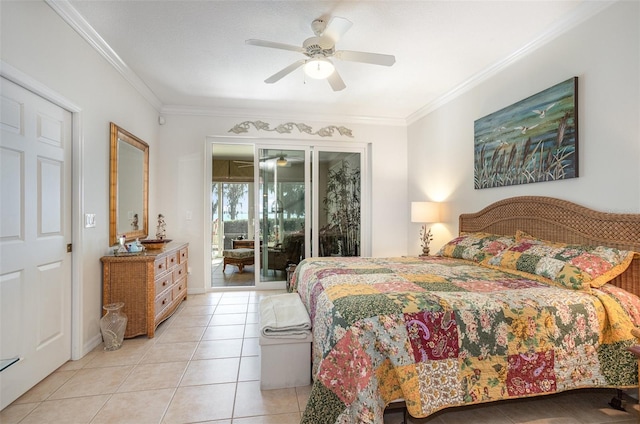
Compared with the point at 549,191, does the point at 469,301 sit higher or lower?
lower

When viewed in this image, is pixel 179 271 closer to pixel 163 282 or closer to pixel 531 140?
pixel 163 282

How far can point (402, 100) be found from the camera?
436 centimetres

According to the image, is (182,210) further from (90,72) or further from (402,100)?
(402,100)

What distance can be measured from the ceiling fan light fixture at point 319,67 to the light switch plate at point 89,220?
86.5 inches

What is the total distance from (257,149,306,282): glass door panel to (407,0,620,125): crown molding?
2.25 metres

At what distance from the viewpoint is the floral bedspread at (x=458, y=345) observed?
153 cm

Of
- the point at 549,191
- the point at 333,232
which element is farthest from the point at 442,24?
the point at 333,232

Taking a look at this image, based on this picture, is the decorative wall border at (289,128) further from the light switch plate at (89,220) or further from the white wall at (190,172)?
the light switch plate at (89,220)

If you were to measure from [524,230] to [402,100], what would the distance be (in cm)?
238

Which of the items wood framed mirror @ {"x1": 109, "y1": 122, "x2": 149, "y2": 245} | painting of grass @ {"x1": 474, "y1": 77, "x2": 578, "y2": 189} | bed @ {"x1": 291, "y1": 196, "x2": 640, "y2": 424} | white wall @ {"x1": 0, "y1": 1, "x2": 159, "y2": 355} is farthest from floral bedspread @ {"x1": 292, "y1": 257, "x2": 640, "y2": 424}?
wood framed mirror @ {"x1": 109, "y1": 122, "x2": 149, "y2": 245}

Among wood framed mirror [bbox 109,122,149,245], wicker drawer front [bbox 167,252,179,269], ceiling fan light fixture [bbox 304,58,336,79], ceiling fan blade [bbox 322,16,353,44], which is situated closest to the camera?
ceiling fan blade [bbox 322,16,353,44]

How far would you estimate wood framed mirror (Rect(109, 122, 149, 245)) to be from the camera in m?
3.08

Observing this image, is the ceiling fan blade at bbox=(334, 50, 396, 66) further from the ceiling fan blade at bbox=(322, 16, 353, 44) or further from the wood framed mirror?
the wood framed mirror

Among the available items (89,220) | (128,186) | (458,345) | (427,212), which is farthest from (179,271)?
(458,345)
